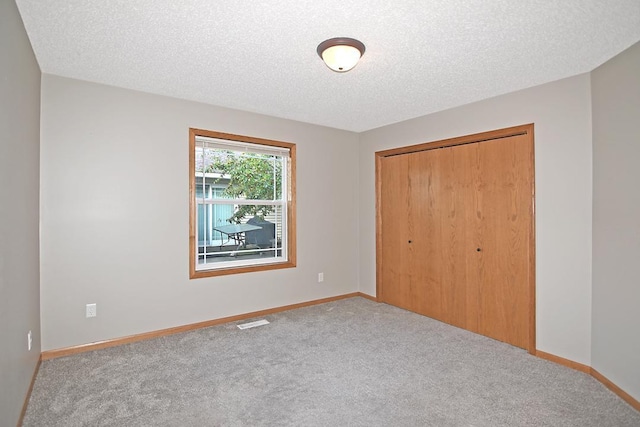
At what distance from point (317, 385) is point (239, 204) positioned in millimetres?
2280

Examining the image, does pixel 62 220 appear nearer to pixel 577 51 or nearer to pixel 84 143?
pixel 84 143

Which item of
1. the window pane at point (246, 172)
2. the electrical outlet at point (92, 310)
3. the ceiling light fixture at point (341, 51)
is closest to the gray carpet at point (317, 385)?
the electrical outlet at point (92, 310)

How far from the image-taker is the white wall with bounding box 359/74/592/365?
273 centimetres

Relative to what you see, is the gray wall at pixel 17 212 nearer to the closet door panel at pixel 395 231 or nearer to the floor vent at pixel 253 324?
the floor vent at pixel 253 324

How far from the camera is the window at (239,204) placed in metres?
3.75

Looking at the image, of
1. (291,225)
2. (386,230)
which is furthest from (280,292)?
(386,230)

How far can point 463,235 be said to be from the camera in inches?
145

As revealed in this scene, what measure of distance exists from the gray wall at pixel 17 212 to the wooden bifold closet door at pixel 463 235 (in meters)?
3.66

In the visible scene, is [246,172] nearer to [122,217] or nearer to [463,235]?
[122,217]

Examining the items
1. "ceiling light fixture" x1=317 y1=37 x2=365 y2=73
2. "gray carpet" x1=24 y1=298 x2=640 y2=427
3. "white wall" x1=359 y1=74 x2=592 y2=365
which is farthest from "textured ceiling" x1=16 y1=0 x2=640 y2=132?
"gray carpet" x1=24 y1=298 x2=640 y2=427

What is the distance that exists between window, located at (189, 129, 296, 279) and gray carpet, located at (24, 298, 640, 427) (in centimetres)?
91

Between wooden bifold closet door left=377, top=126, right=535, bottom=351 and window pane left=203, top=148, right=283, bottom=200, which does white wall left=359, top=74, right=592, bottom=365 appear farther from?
window pane left=203, top=148, right=283, bottom=200

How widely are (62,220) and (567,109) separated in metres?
4.36

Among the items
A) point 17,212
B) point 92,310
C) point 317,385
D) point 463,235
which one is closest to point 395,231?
point 463,235
